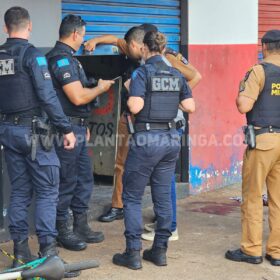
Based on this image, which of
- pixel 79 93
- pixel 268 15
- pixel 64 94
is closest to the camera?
pixel 79 93

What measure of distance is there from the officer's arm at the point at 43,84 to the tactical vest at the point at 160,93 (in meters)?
0.68

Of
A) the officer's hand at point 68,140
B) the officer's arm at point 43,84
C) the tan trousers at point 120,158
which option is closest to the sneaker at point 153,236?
the tan trousers at point 120,158

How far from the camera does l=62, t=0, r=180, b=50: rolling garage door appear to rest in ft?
21.0

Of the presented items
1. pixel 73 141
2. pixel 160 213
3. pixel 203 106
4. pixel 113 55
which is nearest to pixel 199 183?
pixel 203 106

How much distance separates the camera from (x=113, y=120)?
23.1 feet

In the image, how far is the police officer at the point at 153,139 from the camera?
4.66 m

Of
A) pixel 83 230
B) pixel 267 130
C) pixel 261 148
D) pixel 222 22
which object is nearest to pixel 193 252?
pixel 83 230

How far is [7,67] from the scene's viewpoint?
4.40 m

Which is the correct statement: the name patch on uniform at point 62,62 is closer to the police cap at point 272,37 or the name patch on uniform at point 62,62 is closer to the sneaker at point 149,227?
the police cap at point 272,37

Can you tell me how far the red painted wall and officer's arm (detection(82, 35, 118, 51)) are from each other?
134 cm

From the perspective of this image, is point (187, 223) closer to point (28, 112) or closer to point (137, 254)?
point (137, 254)

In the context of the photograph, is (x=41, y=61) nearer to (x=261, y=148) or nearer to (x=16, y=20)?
(x=16, y=20)

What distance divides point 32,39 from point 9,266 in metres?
2.04

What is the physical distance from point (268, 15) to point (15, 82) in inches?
228
